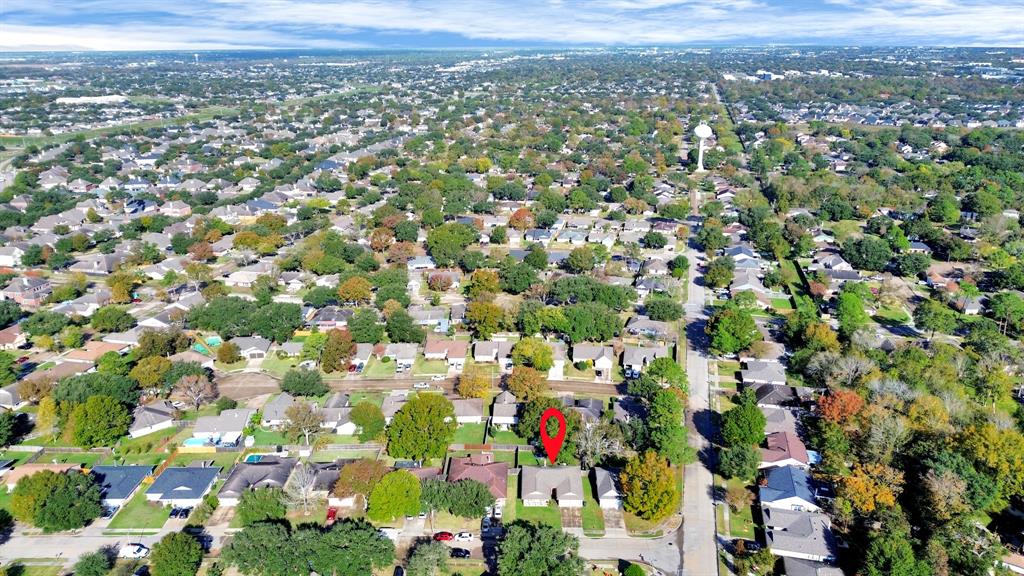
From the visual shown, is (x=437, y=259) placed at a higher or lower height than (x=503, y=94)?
lower

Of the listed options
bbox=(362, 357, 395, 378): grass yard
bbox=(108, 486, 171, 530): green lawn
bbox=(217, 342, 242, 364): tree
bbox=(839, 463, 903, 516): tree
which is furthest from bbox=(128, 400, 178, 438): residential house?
bbox=(839, 463, 903, 516): tree

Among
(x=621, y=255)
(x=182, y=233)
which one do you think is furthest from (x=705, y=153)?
(x=182, y=233)

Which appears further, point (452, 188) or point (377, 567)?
point (452, 188)

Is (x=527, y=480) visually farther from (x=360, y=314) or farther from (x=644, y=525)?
(x=360, y=314)

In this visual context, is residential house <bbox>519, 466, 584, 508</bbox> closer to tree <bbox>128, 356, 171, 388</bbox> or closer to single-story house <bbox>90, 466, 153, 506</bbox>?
single-story house <bbox>90, 466, 153, 506</bbox>

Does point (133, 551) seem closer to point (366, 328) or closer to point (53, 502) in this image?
point (53, 502)

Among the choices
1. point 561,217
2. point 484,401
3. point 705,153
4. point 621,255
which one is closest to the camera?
point 484,401

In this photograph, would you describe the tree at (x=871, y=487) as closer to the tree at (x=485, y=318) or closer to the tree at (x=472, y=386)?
the tree at (x=472, y=386)

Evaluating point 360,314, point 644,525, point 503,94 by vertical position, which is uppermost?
point 503,94
